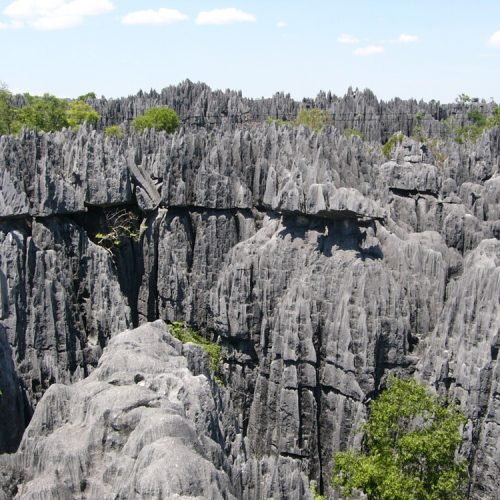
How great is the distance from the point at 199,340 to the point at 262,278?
3636 millimetres

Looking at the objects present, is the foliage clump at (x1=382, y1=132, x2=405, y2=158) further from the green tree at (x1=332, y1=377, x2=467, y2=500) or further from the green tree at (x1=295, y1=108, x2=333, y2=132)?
the green tree at (x1=332, y1=377, x2=467, y2=500)

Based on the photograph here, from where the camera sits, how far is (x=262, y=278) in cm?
2433

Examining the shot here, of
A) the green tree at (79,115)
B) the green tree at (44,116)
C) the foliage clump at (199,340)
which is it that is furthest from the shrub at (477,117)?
the foliage clump at (199,340)

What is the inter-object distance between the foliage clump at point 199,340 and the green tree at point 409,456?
23.3 ft

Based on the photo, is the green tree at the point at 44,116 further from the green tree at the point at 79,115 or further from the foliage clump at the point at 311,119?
the foliage clump at the point at 311,119

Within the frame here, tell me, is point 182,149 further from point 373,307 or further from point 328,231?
point 373,307

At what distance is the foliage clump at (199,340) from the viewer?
976 inches

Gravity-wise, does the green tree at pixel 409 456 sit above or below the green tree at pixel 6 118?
below

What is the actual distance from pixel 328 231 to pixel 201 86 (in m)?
56.3

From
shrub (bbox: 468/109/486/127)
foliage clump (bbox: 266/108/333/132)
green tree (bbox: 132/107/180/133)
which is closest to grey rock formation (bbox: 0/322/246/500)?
green tree (bbox: 132/107/180/133)

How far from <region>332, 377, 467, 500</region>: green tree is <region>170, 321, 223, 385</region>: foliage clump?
279 inches

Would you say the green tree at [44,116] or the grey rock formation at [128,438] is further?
the green tree at [44,116]

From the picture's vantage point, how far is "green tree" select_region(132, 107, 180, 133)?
56062 millimetres

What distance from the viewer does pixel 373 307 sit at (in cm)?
2166
